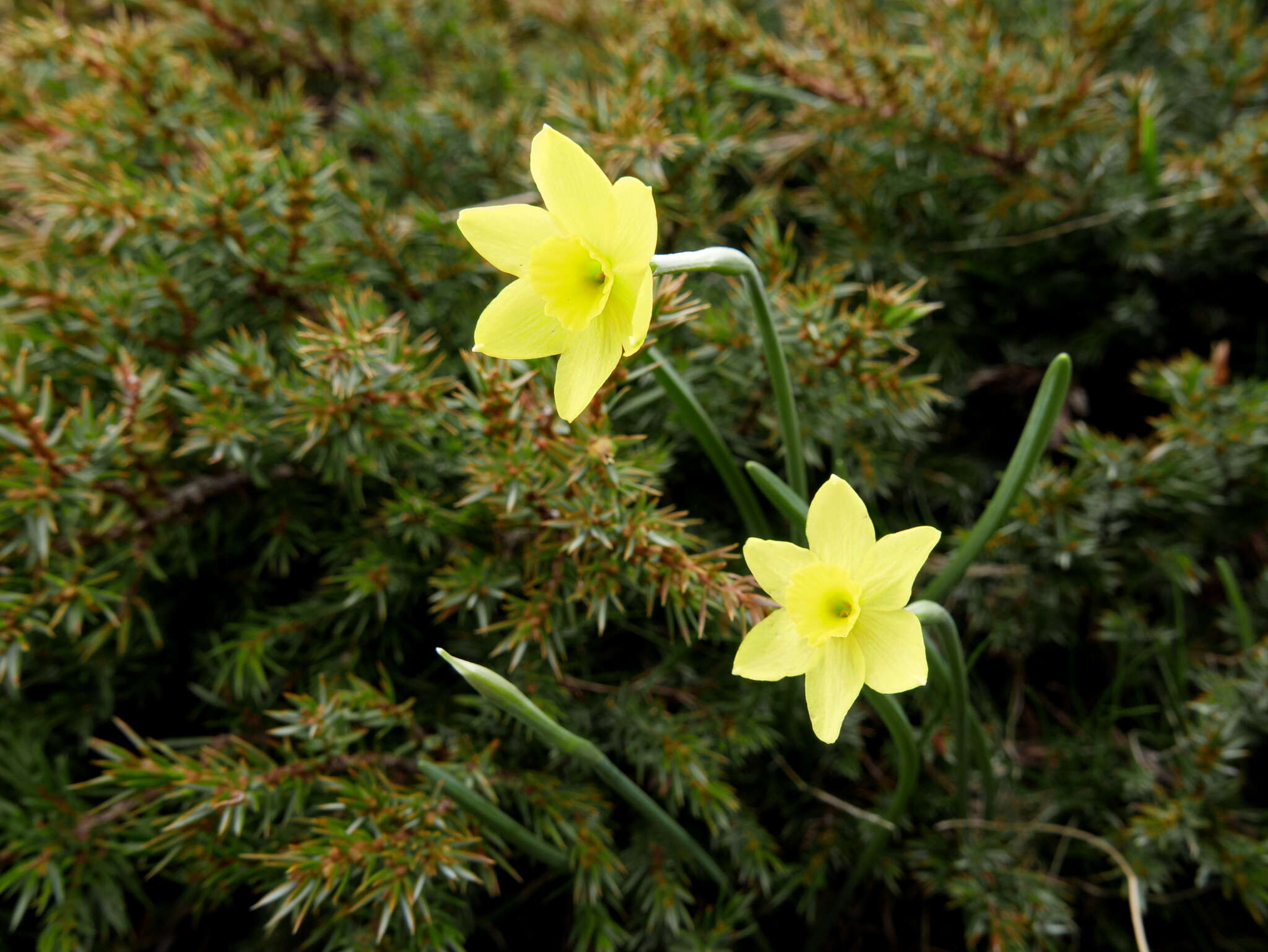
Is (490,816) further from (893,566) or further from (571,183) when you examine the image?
(571,183)

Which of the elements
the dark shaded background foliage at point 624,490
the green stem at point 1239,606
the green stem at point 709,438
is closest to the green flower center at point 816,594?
the dark shaded background foliage at point 624,490

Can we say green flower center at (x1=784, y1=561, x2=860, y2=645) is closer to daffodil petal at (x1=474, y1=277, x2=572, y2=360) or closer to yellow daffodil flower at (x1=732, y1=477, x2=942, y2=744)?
yellow daffodil flower at (x1=732, y1=477, x2=942, y2=744)

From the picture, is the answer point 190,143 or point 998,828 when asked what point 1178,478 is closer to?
point 998,828

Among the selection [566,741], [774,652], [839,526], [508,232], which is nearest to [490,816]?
[566,741]

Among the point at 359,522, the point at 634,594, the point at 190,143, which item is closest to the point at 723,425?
the point at 634,594

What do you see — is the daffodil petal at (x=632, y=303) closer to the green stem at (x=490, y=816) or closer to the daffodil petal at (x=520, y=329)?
the daffodil petal at (x=520, y=329)
